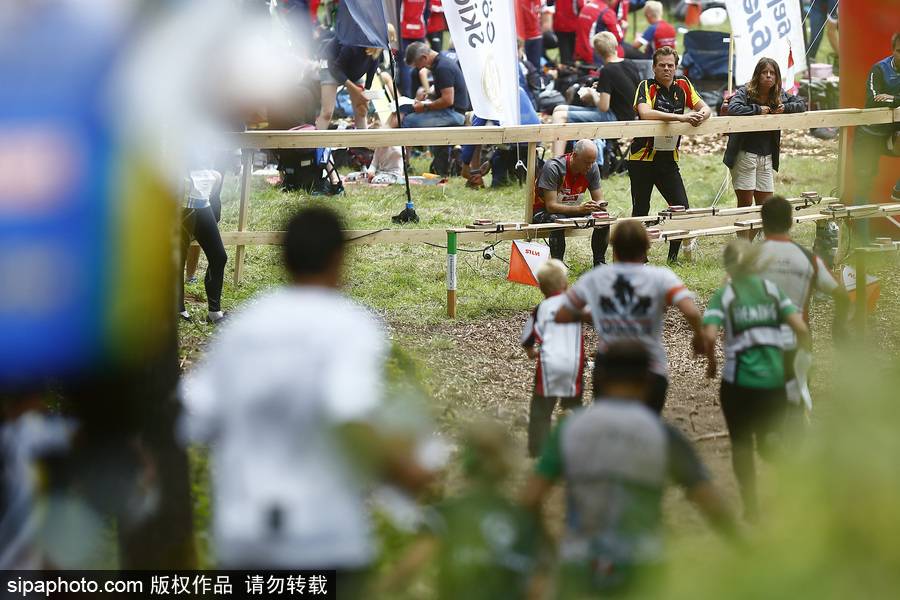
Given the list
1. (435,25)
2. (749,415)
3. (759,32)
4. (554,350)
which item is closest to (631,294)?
(554,350)

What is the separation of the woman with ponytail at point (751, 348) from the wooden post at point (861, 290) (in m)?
2.78

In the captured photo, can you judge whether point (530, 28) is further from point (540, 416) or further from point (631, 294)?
point (631, 294)

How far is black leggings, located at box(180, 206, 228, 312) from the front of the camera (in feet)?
22.6

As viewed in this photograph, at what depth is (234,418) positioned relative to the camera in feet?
8.19

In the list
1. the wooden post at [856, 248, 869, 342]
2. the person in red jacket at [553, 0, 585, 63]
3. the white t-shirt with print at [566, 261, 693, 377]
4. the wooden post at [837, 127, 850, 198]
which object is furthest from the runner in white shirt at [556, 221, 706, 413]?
the person in red jacket at [553, 0, 585, 63]

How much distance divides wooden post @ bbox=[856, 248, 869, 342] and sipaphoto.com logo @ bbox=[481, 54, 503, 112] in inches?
125

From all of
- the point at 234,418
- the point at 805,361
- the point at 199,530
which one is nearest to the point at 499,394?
the point at 805,361

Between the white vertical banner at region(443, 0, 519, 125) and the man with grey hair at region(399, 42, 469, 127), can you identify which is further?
the man with grey hair at region(399, 42, 469, 127)

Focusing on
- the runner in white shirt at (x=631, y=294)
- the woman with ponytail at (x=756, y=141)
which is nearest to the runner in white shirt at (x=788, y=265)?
the runner in white shirt at (x=631, y=294)

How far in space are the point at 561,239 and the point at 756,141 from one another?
2414 millimetres

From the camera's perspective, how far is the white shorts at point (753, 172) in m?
9.02

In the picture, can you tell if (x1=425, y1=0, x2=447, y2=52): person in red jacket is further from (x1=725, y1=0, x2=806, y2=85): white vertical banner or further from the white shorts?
the white shorts

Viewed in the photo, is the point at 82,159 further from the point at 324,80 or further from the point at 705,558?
the point at 324,80

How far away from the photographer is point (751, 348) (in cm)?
420
